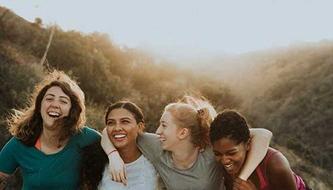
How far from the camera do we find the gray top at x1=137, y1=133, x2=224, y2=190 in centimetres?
439

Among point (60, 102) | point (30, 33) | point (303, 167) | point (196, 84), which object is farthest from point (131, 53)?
point (60, 102)

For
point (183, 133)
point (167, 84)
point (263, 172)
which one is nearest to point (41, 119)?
point (183, 133)

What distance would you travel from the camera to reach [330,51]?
124 feet

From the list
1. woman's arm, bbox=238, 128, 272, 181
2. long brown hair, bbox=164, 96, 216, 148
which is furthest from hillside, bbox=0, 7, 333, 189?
woman's arm, bbox=238, 128, 272, 181

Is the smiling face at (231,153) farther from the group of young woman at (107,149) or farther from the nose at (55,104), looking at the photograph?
the nose at (55,104)

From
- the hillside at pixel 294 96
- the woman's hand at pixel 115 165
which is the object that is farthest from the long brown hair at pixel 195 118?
the hillside at pixel 294 96

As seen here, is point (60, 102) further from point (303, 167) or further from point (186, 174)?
point (303, 167)

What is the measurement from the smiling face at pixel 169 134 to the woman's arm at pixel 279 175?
0.93 metres

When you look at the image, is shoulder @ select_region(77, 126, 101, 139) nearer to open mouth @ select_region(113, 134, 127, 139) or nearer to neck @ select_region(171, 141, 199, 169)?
open mouth @ select_region(113, 134, 127, 139)

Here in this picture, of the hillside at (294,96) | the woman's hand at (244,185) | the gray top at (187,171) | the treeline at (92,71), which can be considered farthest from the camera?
the hillside at (294,96)

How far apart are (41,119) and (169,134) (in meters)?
1.14

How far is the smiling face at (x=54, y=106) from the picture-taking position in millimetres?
4508

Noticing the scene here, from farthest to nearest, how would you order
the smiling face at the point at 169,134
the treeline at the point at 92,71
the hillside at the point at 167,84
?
the hillside at the point at 167,84 < the treeline at the point at 92,71 < the smiling face at the point at 169,134

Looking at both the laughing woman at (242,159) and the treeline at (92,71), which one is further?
the treeline at (92,71)
